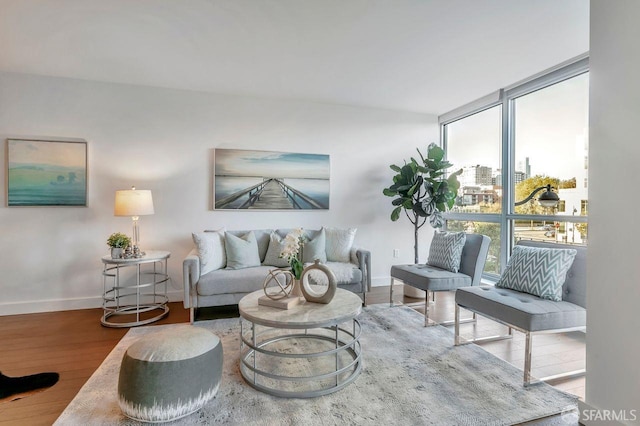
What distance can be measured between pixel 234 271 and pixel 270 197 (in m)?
1.27

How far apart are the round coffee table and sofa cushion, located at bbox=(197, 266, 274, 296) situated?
70 cm

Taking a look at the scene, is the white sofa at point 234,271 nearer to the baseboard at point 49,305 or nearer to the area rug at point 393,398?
the area rug at point 393,398

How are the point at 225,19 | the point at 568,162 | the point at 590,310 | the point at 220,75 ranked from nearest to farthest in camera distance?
the point at 590,310, the point at 225,19, the point at 568,162, the point at 220,75

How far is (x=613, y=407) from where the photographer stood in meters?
1.73

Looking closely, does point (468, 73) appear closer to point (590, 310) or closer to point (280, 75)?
point (280, 75)

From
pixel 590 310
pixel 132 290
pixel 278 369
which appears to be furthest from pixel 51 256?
pixel 590 310

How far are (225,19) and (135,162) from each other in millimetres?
2222

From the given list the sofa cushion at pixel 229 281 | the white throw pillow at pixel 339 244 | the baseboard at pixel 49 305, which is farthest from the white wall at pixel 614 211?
the baseboard at pixel 49 305

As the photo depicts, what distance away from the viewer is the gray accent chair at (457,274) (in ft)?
10.7

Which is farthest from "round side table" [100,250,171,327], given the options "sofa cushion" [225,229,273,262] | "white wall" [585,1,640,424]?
"white wall" [585,1,640,424]

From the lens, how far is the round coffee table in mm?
1998

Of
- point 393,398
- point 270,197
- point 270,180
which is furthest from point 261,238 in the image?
point 393,398

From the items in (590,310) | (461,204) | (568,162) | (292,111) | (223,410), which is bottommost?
(223,410)

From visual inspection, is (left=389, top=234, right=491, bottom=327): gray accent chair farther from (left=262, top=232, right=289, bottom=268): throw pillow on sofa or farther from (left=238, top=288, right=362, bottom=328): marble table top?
(left=262, top=232, right=289, bottom=268): throw pillow on sofa
